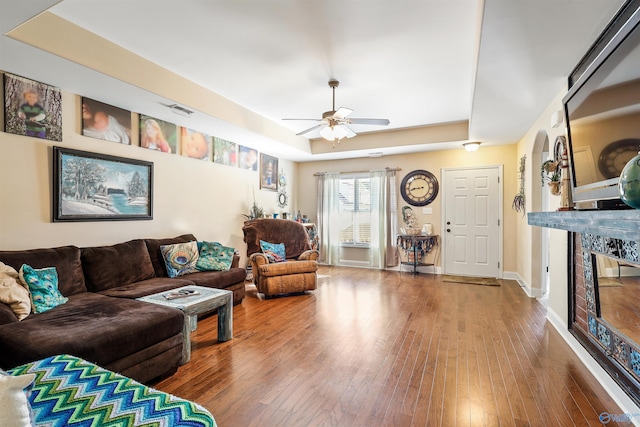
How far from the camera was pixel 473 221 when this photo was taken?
19.1 feet

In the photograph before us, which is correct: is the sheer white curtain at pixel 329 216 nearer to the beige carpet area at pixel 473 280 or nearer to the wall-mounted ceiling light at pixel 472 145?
the beige carpet area at pixel 473 280

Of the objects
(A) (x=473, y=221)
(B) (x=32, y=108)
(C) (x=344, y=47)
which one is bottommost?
(A) (x=473, y=221)

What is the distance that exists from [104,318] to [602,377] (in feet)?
11.6

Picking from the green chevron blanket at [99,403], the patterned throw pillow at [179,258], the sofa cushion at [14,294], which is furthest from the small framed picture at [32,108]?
the green chevron blanket at [99,403]

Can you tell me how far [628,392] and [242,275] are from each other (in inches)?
144

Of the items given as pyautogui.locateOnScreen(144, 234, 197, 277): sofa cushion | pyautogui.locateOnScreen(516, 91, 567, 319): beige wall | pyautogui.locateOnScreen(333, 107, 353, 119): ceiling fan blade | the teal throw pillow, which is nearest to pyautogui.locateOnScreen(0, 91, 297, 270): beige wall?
pyautogui.locateOnScreen(144, 234, 197, 277): sofa cushion

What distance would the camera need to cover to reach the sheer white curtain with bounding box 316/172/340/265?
699cm

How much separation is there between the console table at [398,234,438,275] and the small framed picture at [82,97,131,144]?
4.88m

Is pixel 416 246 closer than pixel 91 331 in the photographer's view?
No

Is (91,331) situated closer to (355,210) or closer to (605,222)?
(605,222)

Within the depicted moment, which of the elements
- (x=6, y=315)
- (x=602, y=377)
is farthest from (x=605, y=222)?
(x=6, y=315)

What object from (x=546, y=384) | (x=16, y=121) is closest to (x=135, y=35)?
(x=16, y=121)

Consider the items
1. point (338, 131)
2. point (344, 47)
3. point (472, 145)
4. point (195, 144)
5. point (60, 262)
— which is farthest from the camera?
point (472, 145)

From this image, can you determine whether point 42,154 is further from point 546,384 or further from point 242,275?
point 546,384
